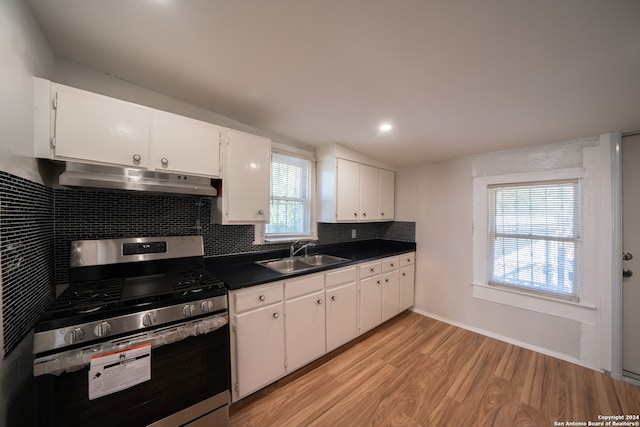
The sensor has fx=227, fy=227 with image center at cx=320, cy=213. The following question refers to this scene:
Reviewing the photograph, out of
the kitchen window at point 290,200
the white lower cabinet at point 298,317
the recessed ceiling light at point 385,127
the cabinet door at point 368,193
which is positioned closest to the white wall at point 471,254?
the cabinet door at point 368,193

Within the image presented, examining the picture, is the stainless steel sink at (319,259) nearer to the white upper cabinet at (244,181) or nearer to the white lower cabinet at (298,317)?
the white lower cabinet at (298,317)

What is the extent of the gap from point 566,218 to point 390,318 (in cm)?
215

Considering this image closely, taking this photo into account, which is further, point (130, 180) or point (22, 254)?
point (130, 180)

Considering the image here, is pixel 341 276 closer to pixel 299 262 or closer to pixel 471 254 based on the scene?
pixel 299 262

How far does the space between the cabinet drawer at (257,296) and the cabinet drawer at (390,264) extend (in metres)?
1.46

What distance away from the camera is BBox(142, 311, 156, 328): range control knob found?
45.8 inches

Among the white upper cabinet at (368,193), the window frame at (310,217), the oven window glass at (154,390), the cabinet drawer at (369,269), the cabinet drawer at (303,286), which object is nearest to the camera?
the oven window glass at (154,390)

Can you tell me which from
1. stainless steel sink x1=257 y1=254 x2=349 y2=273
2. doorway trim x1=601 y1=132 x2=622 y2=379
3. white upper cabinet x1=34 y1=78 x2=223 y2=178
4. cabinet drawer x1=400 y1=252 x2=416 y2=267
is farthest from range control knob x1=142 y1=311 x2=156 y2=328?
doorway trim x1=601 y1=132 x2=622 y2=379

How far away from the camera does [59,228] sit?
1429 millimetres

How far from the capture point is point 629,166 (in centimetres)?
198

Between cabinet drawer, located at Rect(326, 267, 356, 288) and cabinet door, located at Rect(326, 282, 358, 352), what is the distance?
0.05 metres

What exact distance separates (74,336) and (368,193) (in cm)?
280

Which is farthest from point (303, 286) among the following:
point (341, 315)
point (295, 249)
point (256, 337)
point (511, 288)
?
point (511, 288)

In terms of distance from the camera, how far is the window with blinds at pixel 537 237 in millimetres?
2223
